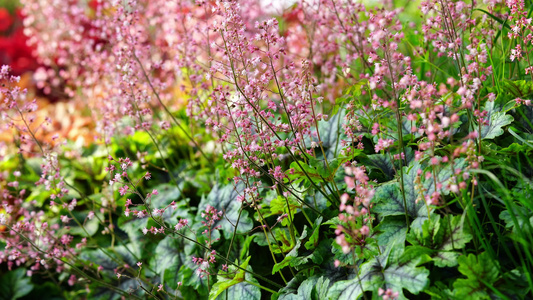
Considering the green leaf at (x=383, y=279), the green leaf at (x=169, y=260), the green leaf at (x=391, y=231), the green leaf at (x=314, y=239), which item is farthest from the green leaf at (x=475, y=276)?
the green leaf at (x=169, y=260)

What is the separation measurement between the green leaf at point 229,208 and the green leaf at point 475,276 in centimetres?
117

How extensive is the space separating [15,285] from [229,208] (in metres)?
2.00

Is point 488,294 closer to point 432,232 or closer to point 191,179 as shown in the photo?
point 432,232

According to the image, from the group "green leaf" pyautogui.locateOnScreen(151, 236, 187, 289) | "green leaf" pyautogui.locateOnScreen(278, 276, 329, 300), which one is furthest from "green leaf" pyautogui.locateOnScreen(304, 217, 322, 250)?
"green leaf" pyautogui.locateOnScreen(151, 236, 187, 289)

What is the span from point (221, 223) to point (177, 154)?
4.83 feet

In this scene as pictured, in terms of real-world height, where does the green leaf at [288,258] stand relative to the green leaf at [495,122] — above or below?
below

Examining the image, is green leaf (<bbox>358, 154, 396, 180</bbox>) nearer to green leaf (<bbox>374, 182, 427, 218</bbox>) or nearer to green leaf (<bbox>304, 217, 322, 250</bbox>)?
green leaf (<bbox>374, 182, 427, 218</bbox>)

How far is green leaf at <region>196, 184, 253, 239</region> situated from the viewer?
8.27 ft

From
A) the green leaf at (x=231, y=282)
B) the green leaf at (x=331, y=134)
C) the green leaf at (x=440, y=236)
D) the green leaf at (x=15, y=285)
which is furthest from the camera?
→ the green leaf at (x=15, y=285)

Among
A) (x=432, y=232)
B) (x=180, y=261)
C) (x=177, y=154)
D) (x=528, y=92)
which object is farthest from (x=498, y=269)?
(x=177, y=154)

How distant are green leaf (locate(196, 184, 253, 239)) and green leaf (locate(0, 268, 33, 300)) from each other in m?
1.66

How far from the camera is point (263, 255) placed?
8.54 feet

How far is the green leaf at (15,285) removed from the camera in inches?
135

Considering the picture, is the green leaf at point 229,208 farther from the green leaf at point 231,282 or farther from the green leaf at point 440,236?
the green leaf at point 440,236
